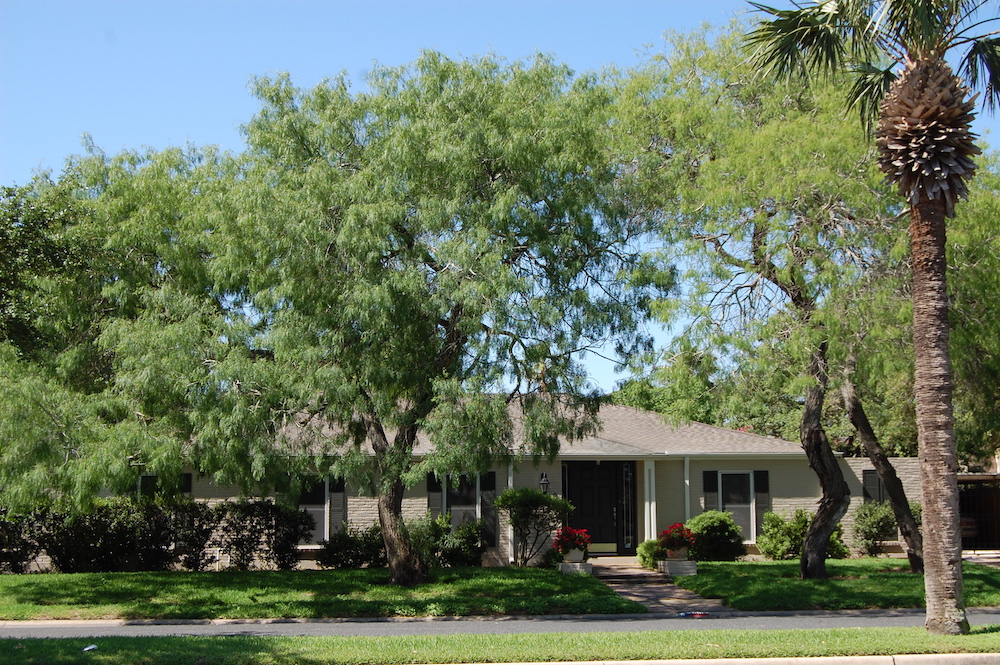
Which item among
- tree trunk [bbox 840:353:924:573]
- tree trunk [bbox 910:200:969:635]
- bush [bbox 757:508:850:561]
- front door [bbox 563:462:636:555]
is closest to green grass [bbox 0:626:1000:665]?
tree trunk [bbox 910:200:969:635]

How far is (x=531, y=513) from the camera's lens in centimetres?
2098

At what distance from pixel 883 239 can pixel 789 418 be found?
25.3 metres

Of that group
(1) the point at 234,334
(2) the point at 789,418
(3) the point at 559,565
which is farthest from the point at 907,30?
(2) the point at 789,418

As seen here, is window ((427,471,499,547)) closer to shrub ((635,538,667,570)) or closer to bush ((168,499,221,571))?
shrub ((635,538,667,570))

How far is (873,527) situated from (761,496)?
110 inches

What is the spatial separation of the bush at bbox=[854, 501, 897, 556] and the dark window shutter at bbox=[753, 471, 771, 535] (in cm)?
225

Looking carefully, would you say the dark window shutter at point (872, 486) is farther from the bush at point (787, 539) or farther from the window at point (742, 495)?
the window at point (742, 495)

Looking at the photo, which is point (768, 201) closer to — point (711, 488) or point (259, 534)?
point (711, 488)

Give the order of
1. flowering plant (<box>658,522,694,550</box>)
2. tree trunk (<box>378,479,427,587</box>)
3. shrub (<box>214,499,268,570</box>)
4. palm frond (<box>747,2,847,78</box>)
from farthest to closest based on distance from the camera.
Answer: flowering plant (<box>658,522,694,550</box>)
shrub (<box>214,499,268,570</box>)
tree trunk (<box>378,479,427,587</box>)
palm frond (<box>747,2,847,78</box>)

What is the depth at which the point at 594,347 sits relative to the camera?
16.2m

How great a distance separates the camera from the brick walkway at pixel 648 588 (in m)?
16.5

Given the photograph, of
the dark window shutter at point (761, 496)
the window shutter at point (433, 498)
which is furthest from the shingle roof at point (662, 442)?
the window shutter at point (433, 498)

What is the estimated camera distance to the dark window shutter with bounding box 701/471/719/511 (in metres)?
23.9

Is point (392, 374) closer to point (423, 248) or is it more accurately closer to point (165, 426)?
point (423, 248)
